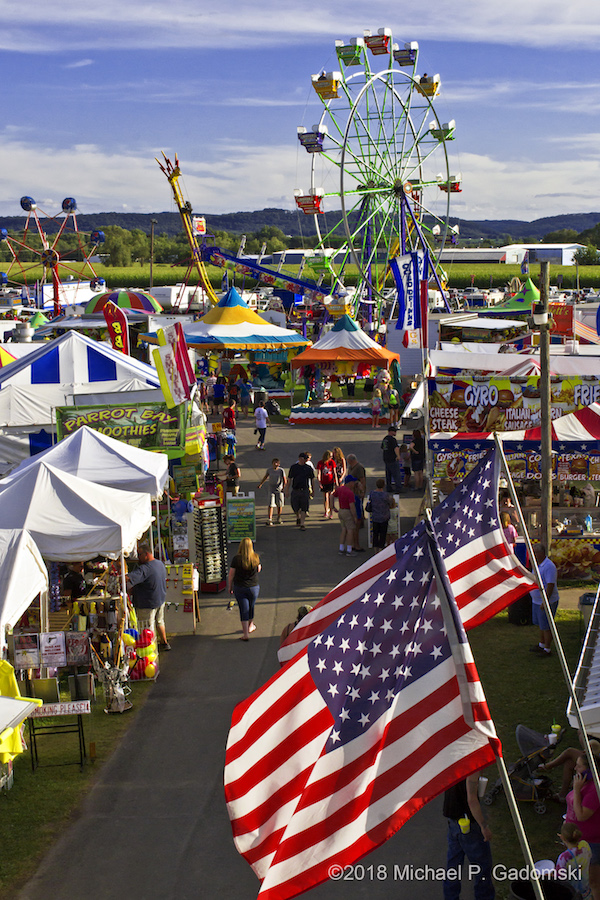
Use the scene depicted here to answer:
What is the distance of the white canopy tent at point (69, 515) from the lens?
372 inches

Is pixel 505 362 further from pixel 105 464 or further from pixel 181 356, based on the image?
pixel 105 464

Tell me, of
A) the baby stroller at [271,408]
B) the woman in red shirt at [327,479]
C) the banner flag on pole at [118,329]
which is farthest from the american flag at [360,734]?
the baby stroller at [271,408]

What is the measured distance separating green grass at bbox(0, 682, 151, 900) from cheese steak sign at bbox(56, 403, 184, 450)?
17.0 ft

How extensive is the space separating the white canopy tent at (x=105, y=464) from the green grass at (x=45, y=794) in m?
2.67

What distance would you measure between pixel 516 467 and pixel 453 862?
9.55 metres

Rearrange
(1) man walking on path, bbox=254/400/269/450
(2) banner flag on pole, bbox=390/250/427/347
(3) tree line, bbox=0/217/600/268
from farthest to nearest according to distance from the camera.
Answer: (3) tree line, bbox=0/217/600/268 → (1) man walking on path, bbox=254/400/269/450 → (2) banner flag on pole, bbox=390/250/427/347

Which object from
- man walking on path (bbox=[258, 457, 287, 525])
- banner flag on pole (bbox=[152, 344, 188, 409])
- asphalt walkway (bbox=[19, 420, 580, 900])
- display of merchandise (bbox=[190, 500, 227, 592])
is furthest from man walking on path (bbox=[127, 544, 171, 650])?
man walking on path (bbox=[258, 457, 287, 525])

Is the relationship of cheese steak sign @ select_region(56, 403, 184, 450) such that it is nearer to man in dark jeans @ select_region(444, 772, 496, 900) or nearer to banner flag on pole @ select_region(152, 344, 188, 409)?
banner flag on pole @ select_region(152, 344, 188, 409)

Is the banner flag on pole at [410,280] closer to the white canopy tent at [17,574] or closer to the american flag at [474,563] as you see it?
the white canopy tent at [17,574]

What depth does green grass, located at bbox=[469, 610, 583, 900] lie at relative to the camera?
6629 mm

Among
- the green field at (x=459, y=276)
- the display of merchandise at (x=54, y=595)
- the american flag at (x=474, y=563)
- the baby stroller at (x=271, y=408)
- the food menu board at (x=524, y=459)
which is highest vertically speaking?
the green field at (x=459, y=276)

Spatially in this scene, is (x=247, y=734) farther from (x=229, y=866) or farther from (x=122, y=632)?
(x=122, y=632)

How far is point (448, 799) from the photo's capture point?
5.64 metres

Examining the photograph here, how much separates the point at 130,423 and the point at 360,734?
1020 cm
